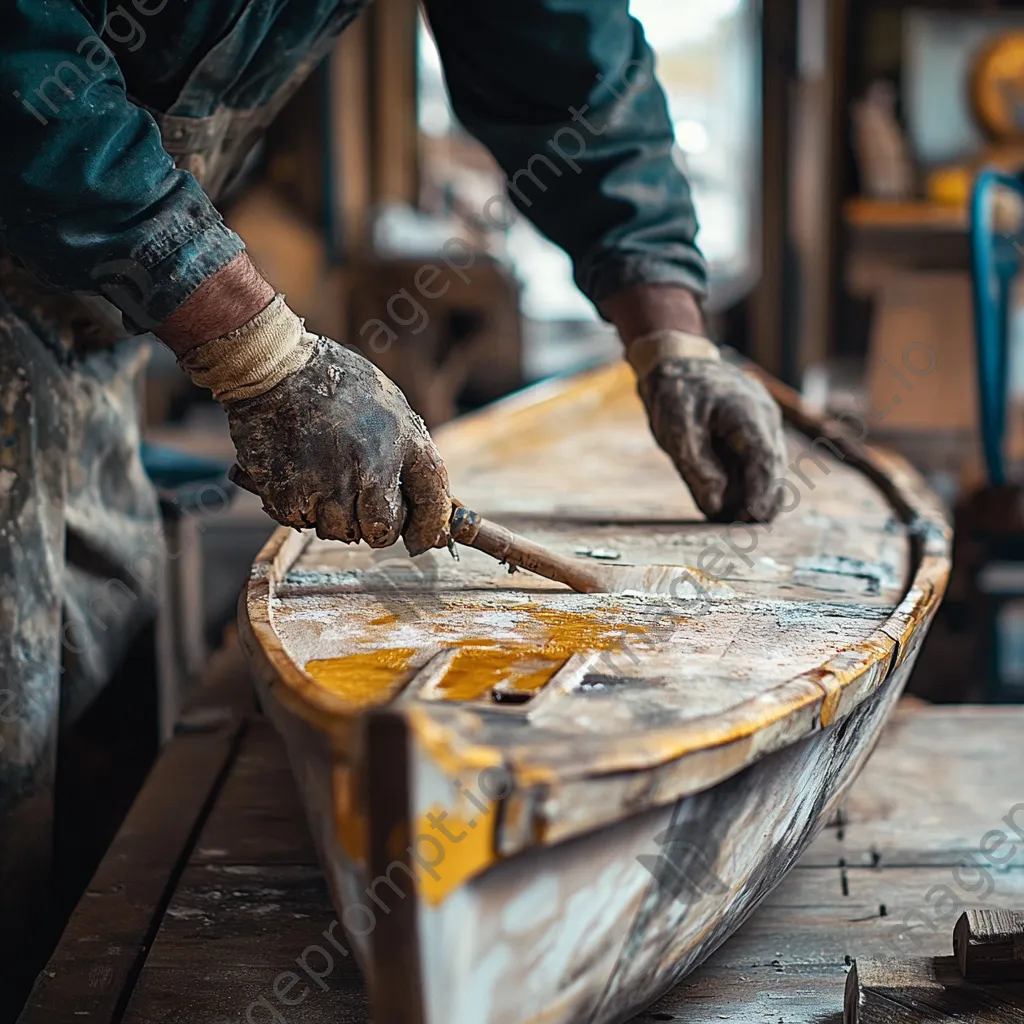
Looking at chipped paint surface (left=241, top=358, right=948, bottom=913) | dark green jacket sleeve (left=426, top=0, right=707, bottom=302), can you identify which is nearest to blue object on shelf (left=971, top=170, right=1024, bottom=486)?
chipped paint surface (left=241, top=358, right=948, bottom=913)

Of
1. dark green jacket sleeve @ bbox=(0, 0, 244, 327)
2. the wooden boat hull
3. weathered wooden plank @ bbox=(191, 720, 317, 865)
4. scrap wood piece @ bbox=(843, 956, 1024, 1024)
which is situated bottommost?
weathered wooden plank @ bbox=(191, 720, 317, 865)

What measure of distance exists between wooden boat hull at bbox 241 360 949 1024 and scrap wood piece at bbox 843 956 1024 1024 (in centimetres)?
15

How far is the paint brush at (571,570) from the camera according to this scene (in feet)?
4.77

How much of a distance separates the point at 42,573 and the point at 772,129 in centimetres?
516

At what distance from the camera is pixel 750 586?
154 centimetres

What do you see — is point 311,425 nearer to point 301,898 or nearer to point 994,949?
point 301,898

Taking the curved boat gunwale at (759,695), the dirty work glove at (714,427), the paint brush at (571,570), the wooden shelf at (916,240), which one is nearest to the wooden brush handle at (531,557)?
the paint brush at (571,570)

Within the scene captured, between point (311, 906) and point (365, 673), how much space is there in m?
0.51

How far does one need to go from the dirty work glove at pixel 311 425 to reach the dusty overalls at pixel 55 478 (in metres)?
0.43

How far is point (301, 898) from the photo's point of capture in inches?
60.7

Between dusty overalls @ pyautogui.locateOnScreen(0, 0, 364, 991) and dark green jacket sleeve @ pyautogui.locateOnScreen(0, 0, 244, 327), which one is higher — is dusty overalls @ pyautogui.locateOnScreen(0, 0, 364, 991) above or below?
below

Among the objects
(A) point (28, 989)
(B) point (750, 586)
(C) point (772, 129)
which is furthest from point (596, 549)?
(C) point (772, 129)

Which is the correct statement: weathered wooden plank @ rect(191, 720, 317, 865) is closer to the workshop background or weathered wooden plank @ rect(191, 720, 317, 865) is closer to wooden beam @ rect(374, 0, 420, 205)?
the workshop background

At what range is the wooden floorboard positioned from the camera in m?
1.32
